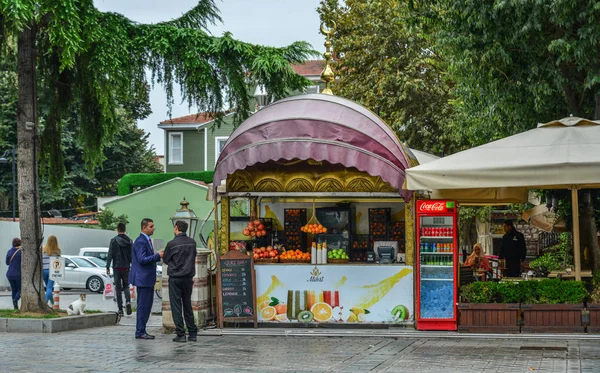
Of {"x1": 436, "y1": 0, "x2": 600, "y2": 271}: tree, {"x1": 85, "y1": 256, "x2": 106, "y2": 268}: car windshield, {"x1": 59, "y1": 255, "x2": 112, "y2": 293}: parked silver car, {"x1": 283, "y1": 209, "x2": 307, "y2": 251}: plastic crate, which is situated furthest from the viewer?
{"x1": 85, "y1": 256, "x2": 106, "y2": 268}: car windshield

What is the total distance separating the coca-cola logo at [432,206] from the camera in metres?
14.6

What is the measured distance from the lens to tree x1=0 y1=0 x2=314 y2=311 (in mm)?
15297

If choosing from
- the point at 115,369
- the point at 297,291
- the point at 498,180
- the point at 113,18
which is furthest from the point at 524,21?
the point at 115,369

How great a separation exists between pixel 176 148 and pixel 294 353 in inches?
1879

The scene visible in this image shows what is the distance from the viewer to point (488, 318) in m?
14.0

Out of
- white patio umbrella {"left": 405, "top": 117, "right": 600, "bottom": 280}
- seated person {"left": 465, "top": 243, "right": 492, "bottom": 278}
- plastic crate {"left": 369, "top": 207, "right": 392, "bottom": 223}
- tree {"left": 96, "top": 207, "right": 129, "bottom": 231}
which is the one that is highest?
tree {"left": 96, "top": 207, "right": 129, "bottom": 231}

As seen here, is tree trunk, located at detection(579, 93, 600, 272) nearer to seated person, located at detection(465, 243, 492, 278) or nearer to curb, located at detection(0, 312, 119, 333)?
seated person, located at detection(465, 243, 492, 278)

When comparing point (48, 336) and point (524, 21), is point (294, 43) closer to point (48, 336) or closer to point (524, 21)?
point (524, 21)

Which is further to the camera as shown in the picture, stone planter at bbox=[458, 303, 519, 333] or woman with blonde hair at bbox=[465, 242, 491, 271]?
woman with blonde hair at bbox=[465, 242, 491, 271]

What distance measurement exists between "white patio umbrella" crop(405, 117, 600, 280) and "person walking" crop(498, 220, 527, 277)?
6.51 m

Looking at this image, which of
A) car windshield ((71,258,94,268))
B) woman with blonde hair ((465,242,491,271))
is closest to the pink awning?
woman with blonde hair ((465,242,491,271))

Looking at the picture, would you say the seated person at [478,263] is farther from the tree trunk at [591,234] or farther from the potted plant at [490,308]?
the potted plant at [490,308]

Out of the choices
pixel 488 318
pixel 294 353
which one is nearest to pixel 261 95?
pixel 488 318

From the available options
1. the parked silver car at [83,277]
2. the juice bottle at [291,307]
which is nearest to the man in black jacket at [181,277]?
the juice bottle at [291,307]
